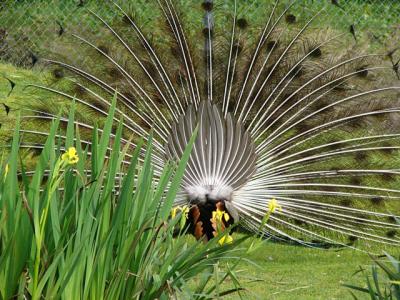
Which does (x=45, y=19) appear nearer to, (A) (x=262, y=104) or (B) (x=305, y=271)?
(A) (x=262, y=104)

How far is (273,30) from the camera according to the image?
8500 mm

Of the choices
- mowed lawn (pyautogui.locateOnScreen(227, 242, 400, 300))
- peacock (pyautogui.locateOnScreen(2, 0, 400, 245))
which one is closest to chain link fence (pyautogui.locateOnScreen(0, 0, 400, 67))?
peacock (pyautogui.locateOnScreen(2, 0, 400, 245))

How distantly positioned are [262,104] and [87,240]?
5360mm

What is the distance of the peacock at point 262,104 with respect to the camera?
8.26 m

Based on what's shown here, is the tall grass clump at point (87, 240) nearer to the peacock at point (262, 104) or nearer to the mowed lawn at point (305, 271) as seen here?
the mowed lawn at point (305, 271)

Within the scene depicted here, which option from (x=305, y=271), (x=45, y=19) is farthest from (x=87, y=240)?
(x=45, y=19)

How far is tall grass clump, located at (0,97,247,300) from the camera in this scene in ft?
10.6

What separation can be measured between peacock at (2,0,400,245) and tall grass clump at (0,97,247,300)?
177 inches

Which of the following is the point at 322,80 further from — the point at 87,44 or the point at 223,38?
the point at 87,44

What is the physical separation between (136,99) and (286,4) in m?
1.56

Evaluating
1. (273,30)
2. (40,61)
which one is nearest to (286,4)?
(273,30)

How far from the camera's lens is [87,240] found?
10.9 feet

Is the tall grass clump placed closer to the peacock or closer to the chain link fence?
the peacock

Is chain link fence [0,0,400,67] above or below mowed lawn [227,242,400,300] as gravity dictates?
above
